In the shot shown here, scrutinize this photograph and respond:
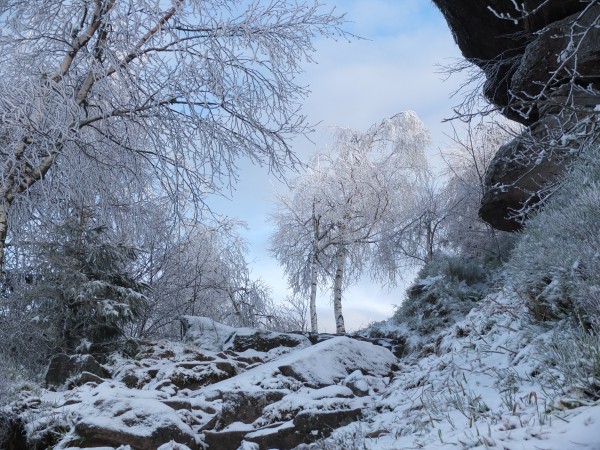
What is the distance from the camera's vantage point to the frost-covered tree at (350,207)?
17688 mm

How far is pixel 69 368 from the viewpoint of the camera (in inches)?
342

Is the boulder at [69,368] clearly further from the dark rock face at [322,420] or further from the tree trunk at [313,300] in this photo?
the tree trunk at [313,300]

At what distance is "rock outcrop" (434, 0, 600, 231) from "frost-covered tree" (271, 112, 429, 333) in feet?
23.4

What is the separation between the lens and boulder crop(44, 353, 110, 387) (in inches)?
333

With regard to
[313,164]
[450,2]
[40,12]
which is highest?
[313,164]

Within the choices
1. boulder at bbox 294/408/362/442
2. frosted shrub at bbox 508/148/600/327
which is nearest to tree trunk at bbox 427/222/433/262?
frosted shrub at bbox 508/148/600/327

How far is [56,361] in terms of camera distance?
28.4ft

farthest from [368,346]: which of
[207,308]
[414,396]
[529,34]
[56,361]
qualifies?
[207,308]

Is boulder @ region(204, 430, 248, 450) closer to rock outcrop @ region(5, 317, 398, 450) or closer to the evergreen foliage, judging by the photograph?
rock outcrop @ region(5, 317, 398, 450)

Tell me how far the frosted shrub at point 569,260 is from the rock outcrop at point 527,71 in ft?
3.15

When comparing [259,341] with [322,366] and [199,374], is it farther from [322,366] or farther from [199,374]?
[322,366]

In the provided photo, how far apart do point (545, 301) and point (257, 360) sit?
5.73m

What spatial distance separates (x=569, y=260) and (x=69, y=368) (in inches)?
302

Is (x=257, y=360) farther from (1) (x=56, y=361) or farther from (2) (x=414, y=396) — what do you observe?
(2) (x=414, y=396)
